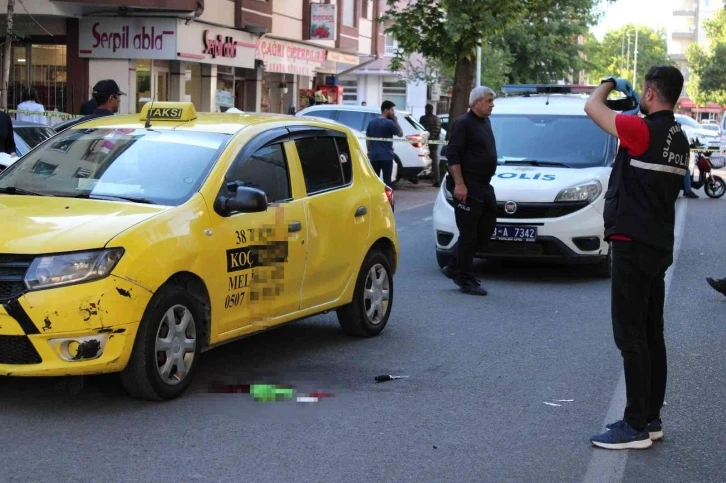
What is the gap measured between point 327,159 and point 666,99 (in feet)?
10.1

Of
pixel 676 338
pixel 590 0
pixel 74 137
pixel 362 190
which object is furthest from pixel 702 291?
pixel 590 0

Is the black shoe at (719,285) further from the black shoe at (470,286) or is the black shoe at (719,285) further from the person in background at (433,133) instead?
the person in background at (433,133)

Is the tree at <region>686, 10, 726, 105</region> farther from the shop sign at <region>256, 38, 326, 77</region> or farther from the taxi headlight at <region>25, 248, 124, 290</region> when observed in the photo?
the taxi headlight at <region>25, 248, 124, 290</region>

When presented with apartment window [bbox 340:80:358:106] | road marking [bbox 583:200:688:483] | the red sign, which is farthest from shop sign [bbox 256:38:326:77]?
road marking [bbox 583:200:688:483]

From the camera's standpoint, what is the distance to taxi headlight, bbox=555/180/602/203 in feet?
37.9

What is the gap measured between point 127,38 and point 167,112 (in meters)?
19.2

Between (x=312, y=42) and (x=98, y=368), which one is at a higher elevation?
(x=312, y=42)

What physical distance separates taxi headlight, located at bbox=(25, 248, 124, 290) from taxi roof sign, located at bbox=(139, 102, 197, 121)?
177 cm

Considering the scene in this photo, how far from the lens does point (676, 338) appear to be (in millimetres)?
8844

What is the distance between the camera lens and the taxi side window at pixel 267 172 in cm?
707

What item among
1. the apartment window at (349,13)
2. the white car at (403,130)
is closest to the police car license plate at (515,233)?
the white car at (403,130)

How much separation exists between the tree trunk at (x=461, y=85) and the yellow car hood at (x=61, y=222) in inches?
830

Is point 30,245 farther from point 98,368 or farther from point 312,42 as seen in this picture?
point 312,42

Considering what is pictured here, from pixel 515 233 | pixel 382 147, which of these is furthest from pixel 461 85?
pixel 515 233
